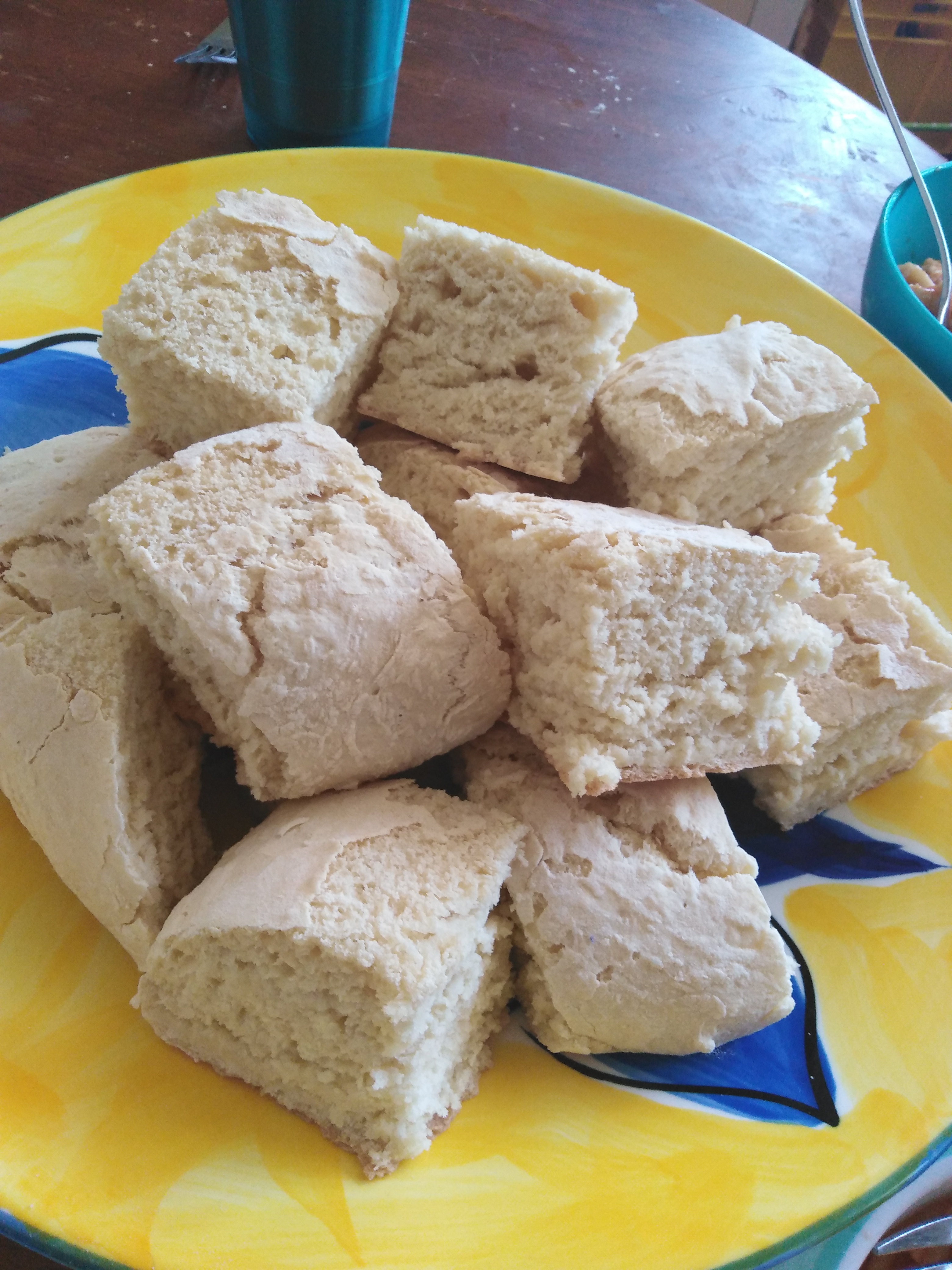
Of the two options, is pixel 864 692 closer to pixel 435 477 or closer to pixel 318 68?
pixel 435 477

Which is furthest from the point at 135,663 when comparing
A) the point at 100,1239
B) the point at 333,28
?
the point at 333,28

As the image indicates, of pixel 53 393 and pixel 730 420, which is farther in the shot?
pixel 53 393

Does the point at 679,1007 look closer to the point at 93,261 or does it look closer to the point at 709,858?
the point at 709,858

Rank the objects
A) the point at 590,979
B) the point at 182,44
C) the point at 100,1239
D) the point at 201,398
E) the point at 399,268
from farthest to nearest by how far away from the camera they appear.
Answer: the point at 182,44, the point at 399,268, the point at 201,398, the point at 590,979, the point at 100,1239

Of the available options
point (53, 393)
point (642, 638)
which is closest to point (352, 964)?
point (642, 638)

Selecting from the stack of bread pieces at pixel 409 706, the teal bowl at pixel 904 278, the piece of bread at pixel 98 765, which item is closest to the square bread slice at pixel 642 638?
the stack of bread pieces at pixel 409 706

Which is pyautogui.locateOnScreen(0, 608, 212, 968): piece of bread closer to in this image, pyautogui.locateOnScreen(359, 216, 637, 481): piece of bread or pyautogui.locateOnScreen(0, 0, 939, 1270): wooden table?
pyautogui.locateOnScreen(359, 216, 637, 481): piece of bread
